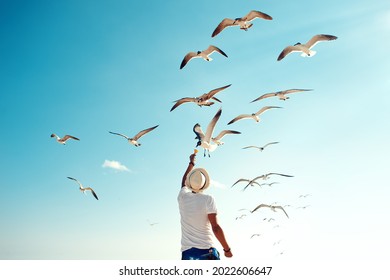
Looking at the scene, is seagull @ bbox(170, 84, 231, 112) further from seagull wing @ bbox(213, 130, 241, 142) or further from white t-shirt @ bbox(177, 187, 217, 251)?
Answer: white t-shirt @ bbox(177, 187, 217, 251)

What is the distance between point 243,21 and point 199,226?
1131 cm

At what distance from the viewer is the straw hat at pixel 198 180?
5.34 meters

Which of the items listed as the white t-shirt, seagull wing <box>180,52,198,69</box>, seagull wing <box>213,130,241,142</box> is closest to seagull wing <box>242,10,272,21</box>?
seagull wing <box>180,52,198,69</box>

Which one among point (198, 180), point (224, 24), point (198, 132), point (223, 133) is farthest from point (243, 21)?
point (198, 180)

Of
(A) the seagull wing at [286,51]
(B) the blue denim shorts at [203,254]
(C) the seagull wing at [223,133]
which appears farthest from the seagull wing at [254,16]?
(B) the blue denim shorts at [203,254]

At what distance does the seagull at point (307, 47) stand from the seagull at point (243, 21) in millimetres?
1395

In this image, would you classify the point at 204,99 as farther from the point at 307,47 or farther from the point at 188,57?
the point at 307,47

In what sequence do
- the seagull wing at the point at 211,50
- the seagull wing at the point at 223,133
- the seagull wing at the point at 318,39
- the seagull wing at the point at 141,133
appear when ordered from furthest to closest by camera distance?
the seagull wing at the point at 141,133, the seagull wing at the point at 223,133, the seagull wing at the point at 211,50, the seagull wing at the point at 318,39

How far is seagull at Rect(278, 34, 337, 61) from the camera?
1534 centimetres

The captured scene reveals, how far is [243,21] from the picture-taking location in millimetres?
15117

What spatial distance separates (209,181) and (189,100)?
33.2 ft

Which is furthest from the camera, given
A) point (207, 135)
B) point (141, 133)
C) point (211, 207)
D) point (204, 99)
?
point (141, 133)

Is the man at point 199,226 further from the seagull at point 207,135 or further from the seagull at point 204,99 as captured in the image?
the seagull at point 204,99

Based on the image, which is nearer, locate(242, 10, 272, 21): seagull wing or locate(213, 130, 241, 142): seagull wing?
locate(242, 10, 272, 21): seagull wing
